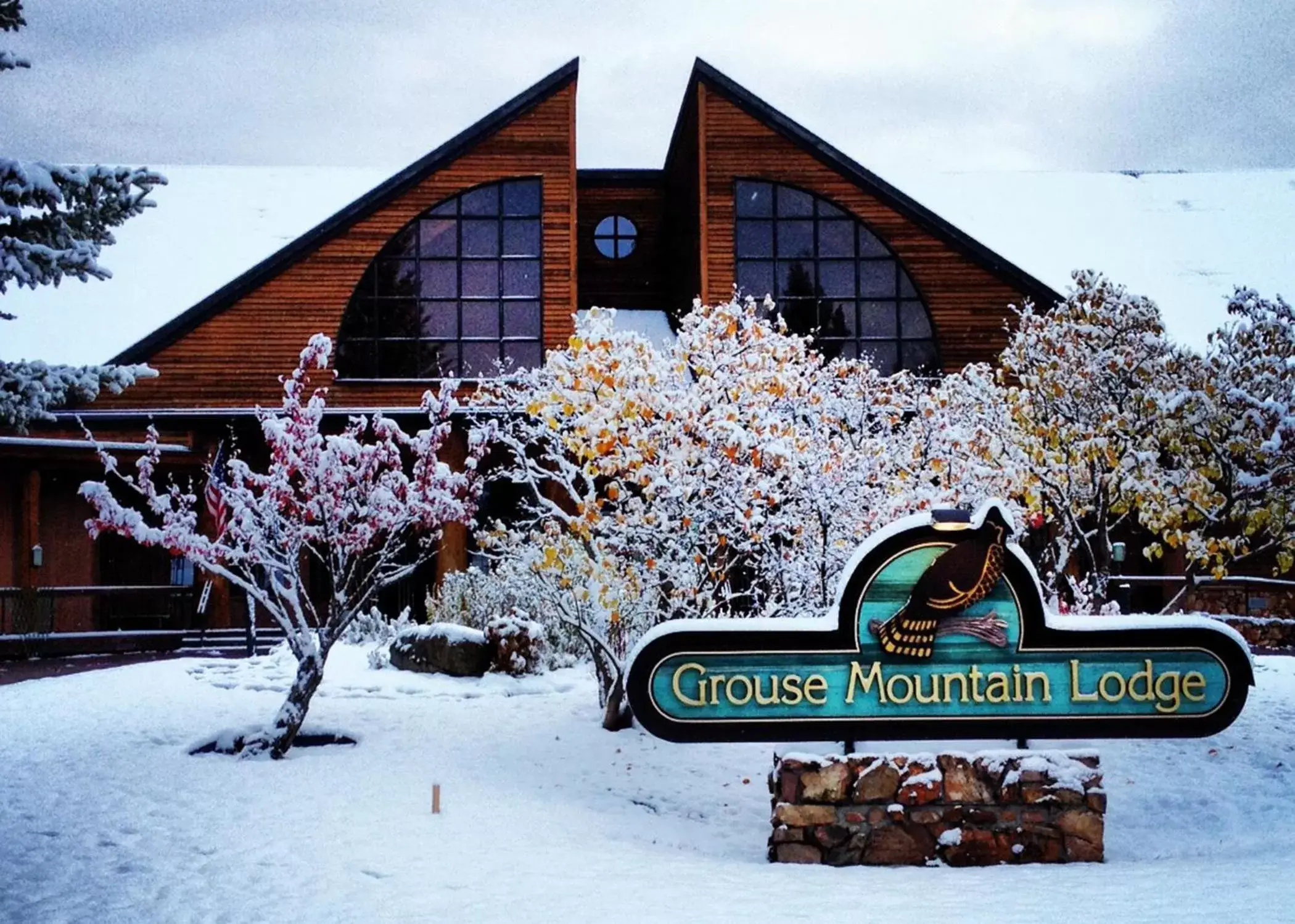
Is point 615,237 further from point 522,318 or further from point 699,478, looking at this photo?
point 699,478

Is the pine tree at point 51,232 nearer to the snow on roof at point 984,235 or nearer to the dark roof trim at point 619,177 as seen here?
the snow on roof at point 984,235

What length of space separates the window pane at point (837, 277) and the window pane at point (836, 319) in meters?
0.23

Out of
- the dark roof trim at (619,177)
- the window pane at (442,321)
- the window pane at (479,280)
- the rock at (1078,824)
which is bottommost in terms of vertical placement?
the rock at (1078,824)

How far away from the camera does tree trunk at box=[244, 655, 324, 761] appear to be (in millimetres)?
9969

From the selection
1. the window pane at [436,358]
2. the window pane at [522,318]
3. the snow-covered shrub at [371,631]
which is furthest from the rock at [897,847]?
the window pane at [436,358]

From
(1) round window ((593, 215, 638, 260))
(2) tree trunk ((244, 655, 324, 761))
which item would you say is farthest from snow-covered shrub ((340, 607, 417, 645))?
(1) round window ((593, 215, 638, 260))

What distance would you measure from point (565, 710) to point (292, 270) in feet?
38.6

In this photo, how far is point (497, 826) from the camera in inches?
319

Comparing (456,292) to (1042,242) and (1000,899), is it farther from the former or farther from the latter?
(1000,899)

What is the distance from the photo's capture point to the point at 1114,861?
7.55 metres

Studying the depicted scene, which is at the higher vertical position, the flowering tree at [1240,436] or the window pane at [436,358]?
the window pane at [436,358]

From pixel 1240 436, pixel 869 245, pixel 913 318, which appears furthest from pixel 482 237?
pixel 1240 436

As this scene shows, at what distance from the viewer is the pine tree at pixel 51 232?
5934 millimetres

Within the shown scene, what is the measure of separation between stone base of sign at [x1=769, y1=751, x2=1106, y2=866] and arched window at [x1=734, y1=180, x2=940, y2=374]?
14.5 metres
